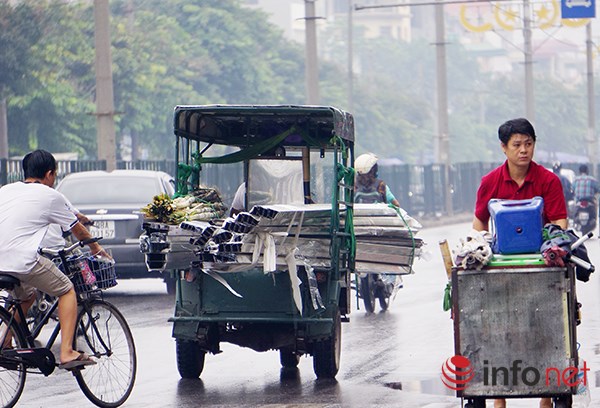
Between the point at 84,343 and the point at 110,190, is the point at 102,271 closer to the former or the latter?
the point at 84,343

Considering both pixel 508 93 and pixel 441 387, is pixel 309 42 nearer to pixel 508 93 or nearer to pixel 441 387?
pixel 441 387

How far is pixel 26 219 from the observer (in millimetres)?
9070

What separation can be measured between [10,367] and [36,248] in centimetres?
76

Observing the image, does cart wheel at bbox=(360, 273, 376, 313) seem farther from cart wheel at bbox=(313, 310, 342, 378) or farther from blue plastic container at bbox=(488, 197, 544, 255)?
blue plastic container at bbox=(488, 197, 544, 255)

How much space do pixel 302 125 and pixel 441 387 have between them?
3073 mm

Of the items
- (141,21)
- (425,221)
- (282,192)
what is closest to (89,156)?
(141,21)

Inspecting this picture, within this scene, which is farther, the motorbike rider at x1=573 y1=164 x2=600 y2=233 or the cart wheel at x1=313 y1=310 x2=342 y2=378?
the motorbike rider at x1=573 y1=164 x2=600 y2=233

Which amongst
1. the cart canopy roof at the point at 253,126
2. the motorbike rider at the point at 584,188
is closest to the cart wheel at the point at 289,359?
the cart canopy roof at the point at 253,126

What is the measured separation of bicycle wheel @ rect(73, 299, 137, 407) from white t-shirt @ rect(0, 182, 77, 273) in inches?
22.5

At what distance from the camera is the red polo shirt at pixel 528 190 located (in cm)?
773

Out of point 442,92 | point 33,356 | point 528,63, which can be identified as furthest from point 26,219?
point 528,63

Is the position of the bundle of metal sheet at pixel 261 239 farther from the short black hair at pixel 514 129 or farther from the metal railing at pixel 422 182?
the metal railing at pixel 422 182

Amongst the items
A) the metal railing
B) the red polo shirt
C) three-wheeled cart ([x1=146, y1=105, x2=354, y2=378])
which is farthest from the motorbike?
the red polo shirt

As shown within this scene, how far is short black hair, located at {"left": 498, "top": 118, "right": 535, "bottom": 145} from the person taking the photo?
774cm
